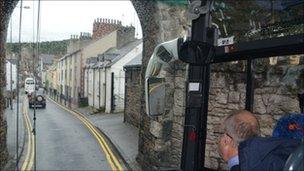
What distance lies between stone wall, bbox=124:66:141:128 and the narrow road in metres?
2.44

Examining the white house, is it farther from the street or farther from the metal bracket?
the metal bracket

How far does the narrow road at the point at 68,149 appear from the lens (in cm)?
1639

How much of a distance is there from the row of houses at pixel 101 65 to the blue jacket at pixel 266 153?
113 feet

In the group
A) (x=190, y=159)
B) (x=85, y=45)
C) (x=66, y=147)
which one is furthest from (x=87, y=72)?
(x=190, y=159)

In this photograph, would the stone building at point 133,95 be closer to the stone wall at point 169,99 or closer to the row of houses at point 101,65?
the row of houses at point 101,65

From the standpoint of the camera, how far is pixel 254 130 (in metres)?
3.17

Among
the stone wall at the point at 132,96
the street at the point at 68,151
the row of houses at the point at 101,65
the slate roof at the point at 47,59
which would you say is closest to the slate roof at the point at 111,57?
the row of houses at the point at 101,65

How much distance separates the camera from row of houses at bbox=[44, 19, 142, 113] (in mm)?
38281

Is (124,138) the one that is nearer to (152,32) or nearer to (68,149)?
(68,149)

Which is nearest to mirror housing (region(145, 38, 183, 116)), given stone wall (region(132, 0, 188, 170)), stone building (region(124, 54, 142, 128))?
stone wall (region(132, 0, 188, 170))

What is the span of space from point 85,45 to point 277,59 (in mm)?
45100

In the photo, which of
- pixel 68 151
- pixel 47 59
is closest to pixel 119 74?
pixel 68 151

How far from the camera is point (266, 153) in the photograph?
2623mm

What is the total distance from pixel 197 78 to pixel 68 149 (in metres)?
17.3
